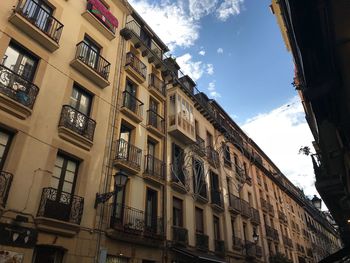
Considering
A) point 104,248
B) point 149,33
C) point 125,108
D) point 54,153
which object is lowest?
point 104,248

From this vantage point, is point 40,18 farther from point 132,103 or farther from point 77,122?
point 132,103

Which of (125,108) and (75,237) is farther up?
(125,108)

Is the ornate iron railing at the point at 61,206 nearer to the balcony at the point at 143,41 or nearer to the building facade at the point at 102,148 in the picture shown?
the building facade at the point at 102,148

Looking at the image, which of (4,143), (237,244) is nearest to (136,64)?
(4,143)

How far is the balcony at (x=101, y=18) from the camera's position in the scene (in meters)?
14.2

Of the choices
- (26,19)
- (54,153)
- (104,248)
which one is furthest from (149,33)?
(104,248)

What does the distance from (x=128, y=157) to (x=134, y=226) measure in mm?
3052

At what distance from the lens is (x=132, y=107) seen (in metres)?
15.5

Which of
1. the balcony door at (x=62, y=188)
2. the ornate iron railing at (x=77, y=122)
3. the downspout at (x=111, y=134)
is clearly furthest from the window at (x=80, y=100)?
the balcony door at (x=62, y=188)

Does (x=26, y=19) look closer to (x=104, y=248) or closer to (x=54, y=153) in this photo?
(x=54, y=153)

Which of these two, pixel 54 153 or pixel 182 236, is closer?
pixel 54 153

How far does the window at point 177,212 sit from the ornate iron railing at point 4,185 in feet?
31.0

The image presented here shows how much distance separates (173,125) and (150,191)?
15.0 feet

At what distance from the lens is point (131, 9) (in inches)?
711
